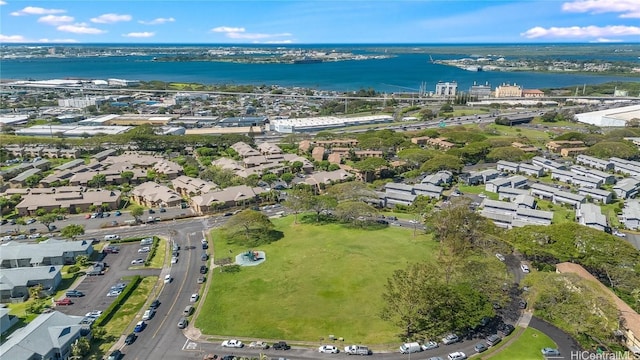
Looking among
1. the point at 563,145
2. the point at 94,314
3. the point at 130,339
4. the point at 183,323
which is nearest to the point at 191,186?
the point at 94,314

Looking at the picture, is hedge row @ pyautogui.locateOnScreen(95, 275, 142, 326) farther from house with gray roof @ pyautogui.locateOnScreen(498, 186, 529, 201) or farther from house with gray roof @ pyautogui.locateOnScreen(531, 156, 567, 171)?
house with gray roof @ pyautogui.locateOnScreen(531, 156, 567, 171)

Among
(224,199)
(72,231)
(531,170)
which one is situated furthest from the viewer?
(531,170)

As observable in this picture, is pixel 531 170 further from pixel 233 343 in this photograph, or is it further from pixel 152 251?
pixel 152 251

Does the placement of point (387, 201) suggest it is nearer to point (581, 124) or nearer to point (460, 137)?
point (460, 137)

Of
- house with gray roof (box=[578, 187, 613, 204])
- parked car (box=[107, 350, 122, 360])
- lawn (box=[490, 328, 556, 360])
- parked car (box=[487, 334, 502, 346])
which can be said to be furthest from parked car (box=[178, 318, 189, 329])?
house with gray roof (box=[578, 187, 613, 204])

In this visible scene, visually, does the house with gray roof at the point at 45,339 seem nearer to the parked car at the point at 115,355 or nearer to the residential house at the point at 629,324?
the parked car at the point at 115,355

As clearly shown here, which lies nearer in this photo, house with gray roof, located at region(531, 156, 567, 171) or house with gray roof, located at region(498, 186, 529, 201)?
house with gray roof, located at region(498, 186, 529, 201)

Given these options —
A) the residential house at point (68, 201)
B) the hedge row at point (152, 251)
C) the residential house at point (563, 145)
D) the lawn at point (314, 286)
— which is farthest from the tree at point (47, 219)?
the residential house at point (563, 145)
